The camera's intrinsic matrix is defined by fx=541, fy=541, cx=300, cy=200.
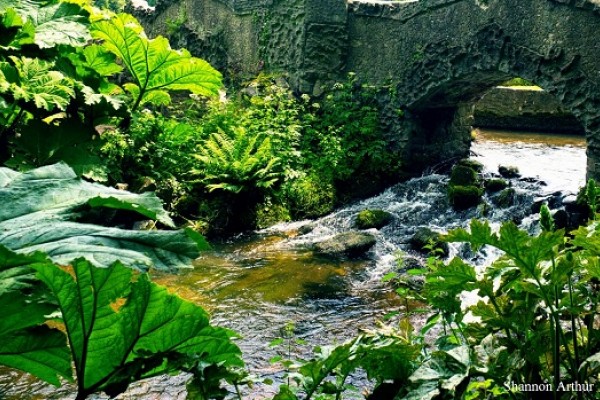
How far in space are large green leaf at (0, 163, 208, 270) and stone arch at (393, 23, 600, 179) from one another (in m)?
7.54

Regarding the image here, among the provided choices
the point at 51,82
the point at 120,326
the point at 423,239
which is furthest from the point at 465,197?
the point at 120,326

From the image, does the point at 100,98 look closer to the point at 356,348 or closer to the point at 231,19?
the point at 356,348

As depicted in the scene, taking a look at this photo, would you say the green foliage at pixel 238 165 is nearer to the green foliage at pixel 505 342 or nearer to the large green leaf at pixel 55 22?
the large green leaf at pixel 55 22

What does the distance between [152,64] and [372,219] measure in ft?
17.8

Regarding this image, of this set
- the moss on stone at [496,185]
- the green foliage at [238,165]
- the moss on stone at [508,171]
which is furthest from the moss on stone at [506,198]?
the green foliage at [238,165]

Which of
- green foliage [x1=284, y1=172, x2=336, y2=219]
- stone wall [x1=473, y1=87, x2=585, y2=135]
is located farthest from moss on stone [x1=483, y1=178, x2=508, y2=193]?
stone wall [x1=473, y1=87, x2=585, y2=135]

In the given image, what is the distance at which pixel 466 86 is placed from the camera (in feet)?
30.6

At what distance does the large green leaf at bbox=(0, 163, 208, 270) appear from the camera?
0.84 m

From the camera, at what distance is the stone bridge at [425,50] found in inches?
286

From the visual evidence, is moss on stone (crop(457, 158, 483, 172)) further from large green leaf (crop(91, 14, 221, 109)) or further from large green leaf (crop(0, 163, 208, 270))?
large green leaf (crop(0, 163, 208, 270))

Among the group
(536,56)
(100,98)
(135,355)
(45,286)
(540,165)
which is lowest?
(540,165)

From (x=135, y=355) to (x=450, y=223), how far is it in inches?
288

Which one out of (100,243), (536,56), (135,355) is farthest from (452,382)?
(536,56)

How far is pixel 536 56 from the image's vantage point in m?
7.56
